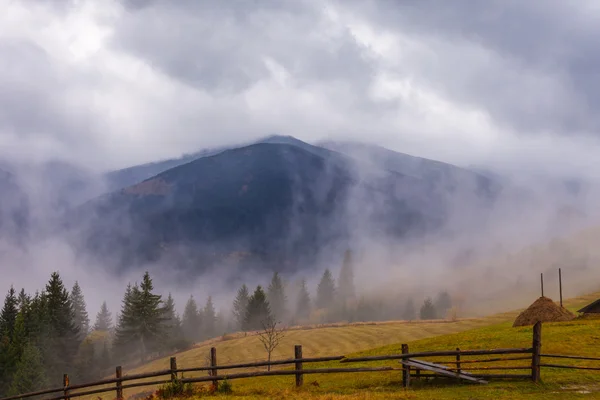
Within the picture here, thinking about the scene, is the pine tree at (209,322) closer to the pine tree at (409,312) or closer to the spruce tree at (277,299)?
the spruce tree at (277,299)

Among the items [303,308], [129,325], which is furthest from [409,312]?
[129,325]

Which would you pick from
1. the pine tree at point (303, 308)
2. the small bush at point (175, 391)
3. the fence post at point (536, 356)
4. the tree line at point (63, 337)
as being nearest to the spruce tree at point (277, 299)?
the pine tree at point (303, 308)

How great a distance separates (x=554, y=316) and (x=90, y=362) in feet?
293

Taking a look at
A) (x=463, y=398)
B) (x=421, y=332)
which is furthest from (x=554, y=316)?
(x=463, y=398)

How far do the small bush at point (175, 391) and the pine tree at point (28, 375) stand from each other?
60.2 m

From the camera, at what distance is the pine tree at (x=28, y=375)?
72500mm

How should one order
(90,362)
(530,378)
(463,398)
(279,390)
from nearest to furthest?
1. (463,398)
2. (530,378)
3. (279,390)
4. (90,362)

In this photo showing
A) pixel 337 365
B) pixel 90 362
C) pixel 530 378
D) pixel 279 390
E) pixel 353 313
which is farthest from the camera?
A: pixel 353 313

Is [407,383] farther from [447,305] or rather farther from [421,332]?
[447,305]

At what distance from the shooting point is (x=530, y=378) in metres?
22.7

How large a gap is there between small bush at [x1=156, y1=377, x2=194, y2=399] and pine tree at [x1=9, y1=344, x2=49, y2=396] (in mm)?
60237

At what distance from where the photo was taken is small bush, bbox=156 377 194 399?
80.5 ft

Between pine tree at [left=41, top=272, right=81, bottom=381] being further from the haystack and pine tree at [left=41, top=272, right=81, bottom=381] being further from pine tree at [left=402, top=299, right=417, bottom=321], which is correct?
pine tree at [left=402, top=299, right=417, bottom=321]

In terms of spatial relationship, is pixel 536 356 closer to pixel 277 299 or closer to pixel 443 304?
pixel 277 299
